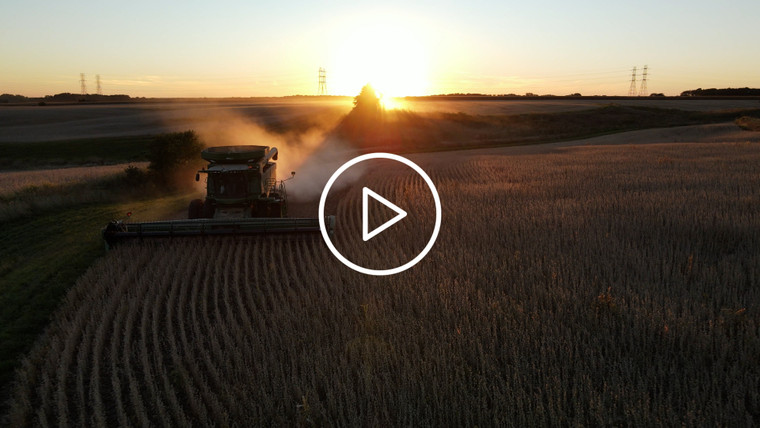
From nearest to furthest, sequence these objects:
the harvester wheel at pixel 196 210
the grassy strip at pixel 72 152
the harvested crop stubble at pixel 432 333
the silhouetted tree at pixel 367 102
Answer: the harvested crop stubble at pixel 432 333 < the harvester wheel at pixel 196 210 < the grassy strip at pixel 72 152 < the silhouetted tree at pixel 367 102

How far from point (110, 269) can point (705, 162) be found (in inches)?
1034

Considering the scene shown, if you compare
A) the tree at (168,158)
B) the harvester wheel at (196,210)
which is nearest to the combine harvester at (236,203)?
the harvester wheel at (196,210)

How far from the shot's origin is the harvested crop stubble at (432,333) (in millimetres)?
5324

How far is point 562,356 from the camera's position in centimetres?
607

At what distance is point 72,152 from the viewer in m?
40.7

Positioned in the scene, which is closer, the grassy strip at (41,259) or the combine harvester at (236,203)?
the grassy strip at (41,259)

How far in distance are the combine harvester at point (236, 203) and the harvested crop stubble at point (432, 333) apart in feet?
1.66

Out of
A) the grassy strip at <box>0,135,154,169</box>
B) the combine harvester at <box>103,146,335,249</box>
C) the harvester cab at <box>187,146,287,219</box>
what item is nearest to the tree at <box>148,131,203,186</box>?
the combine harvester at <box>103,146,335,249</box>

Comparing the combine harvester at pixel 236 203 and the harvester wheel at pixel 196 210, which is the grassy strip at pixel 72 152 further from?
the combine harvester at pixel 236 203

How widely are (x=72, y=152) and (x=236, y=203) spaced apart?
34494 millimetres

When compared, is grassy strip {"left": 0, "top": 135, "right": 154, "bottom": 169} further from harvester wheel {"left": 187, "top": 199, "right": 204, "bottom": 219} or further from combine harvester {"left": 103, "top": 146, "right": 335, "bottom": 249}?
combine harvester {"left": 103, "top": 146, "right": 335, "bottom": 249}

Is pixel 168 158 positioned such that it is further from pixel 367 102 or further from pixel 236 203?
pixel 367 102

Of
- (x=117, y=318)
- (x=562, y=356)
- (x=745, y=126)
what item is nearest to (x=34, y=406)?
(x=117, y=318)

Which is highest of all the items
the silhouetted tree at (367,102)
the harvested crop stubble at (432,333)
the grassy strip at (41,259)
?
the silhouetted tree at (367,102)
